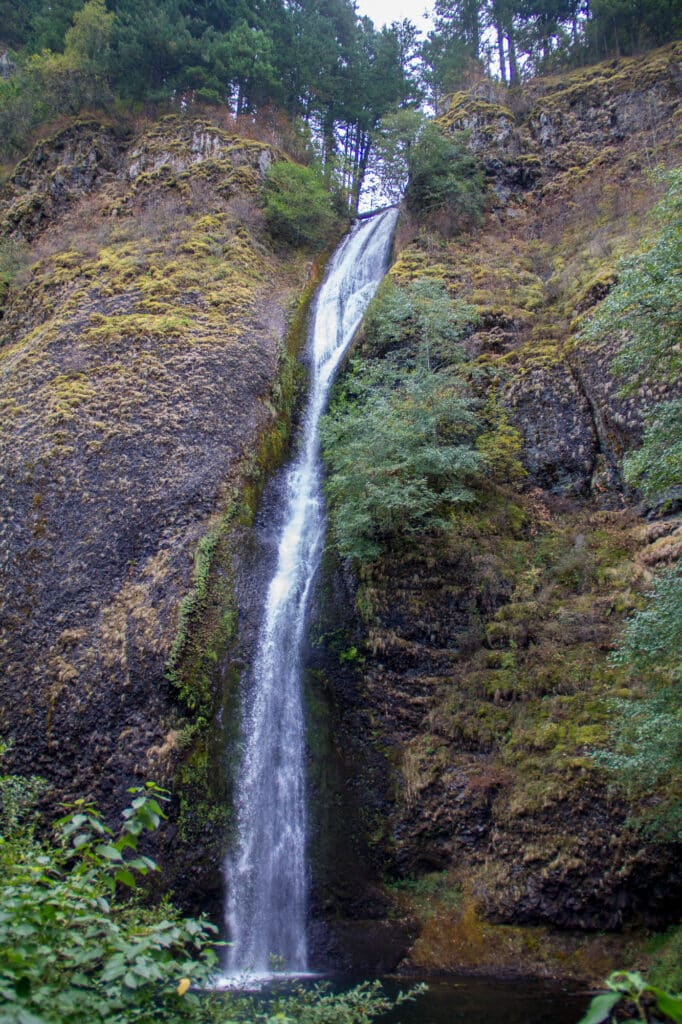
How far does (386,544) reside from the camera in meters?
14.3

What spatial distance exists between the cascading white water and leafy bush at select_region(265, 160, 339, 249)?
10.8m

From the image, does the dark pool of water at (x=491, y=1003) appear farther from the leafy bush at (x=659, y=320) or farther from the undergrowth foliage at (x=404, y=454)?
the undergrowth foliage at (x=404, y=454)

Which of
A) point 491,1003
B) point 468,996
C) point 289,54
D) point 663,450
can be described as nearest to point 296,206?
point 289,54

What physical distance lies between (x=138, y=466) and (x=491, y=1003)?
42.4 feet

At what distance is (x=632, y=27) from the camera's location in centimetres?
2680

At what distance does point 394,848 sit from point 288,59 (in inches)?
1342

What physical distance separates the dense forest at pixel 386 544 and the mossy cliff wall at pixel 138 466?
0.08 m

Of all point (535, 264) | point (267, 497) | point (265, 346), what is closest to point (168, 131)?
point (265, 346)

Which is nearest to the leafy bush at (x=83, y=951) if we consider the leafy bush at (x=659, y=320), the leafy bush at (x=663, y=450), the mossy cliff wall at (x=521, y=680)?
the leafy bush at (x=663, y=450)

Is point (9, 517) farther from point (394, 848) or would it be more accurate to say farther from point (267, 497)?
point (394, 848)

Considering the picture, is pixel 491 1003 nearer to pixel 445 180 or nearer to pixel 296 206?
pixel 445 180

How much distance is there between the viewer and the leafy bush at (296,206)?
84.0ft

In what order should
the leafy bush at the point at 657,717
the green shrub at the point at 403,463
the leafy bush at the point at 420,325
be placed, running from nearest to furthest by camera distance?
the leafy bush at the point at 657,717
the green shrub at the point at 403,463
the leafy bush at the point at 420,325

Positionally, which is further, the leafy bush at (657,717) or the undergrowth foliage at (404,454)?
the undergrowth foliage at (404,454)
